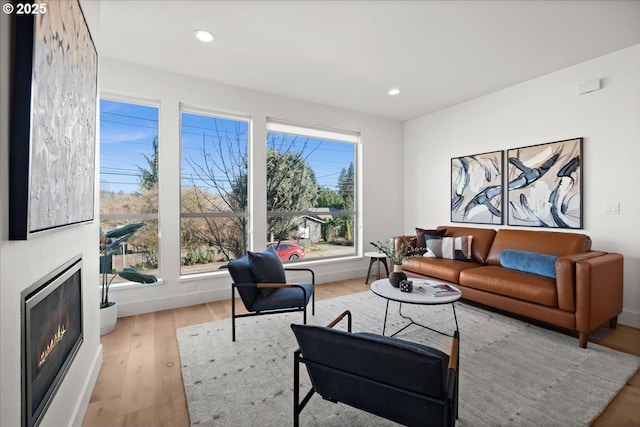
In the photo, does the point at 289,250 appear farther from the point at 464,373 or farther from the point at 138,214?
the point at 464,373

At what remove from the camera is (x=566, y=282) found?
8.54ft

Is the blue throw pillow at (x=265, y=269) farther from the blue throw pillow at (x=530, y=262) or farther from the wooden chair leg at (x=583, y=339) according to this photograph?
the wooden chair leg at (x=583, y=339)

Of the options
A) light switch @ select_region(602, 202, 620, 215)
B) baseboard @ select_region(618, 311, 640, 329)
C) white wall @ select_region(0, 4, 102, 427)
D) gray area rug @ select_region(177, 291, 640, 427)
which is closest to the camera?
white wall @ select_region(0, 4, 102, 427)

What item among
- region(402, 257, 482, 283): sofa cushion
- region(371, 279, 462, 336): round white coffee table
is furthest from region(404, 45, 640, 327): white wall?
region(371, 279, 462, 336): round white coffee table

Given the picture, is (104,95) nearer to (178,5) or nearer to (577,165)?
(178,5)

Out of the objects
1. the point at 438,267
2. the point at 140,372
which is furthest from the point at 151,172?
the point at 438,267

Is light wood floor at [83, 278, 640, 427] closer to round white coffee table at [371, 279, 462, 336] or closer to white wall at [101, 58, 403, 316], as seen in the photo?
white wall at [101, 58, 403, 316]

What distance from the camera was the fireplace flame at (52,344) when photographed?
4.00 feet

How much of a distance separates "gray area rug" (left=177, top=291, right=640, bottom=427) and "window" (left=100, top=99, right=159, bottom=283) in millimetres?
1246

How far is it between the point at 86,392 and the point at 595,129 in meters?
5.17

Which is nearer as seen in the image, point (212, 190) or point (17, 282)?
point (17, 282)

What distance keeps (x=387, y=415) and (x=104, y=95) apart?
13.2 feet

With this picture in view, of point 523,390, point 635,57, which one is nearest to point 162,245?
point 523,390

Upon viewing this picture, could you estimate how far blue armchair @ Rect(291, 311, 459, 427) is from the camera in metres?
1.11
